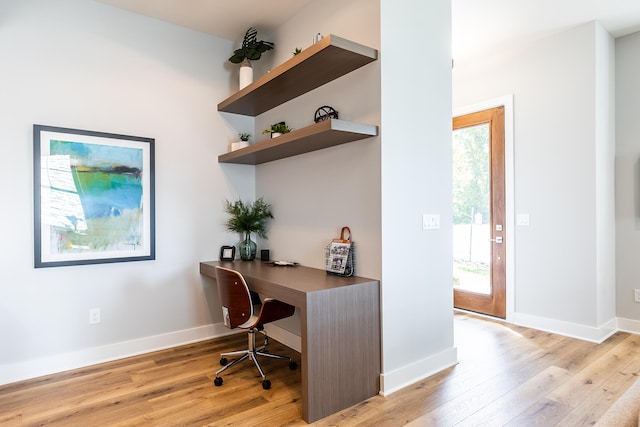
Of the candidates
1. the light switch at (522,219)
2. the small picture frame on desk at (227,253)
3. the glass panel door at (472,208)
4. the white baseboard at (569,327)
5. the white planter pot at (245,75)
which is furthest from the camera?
the glass panel door at (472,208)

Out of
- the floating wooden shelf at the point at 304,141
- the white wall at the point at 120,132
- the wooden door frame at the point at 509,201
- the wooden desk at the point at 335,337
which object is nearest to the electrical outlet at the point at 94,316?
the white wall at the point at 120,132

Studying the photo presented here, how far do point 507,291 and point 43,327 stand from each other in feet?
13.4

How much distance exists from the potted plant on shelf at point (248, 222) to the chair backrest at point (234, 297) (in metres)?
0.84

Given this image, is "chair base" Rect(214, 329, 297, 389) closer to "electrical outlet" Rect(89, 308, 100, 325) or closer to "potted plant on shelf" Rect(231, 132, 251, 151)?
"electrical outlet" Rect(89, 308, 100, 325)

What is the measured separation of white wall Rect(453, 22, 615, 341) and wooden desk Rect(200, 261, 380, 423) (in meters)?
2.19

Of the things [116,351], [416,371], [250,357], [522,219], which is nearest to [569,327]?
[522,219]

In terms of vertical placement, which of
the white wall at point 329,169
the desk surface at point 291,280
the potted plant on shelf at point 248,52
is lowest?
the desk surface at point 291,280

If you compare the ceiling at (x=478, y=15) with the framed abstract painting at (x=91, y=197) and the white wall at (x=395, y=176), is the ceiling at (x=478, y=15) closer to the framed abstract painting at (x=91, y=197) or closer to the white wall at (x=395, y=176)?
the white wall at (x=395, y=176)

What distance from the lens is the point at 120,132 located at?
3080 mm

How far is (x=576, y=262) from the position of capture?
3.43 metres

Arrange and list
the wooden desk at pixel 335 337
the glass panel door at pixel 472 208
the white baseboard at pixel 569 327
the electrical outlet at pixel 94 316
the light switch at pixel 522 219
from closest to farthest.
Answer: the wooden desk at pixel 335 337, the electrical outlet at pixel 94 316, the white baseboard at pixel 569 327, the light switch at pixel 522 219, the glass panel door at pixel 472 208

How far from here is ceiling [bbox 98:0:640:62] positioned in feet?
10.0

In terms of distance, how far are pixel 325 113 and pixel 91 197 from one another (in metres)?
1.90

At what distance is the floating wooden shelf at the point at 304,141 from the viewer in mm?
2287
